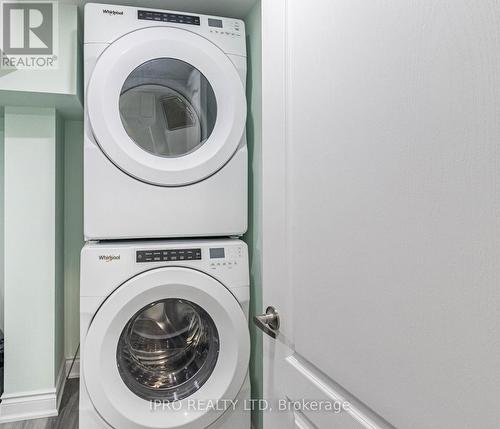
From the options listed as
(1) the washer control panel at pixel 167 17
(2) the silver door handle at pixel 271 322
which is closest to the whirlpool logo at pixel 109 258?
(2) the silver door handle at pixel 271 322

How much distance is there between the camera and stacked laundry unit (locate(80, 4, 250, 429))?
1.49 m

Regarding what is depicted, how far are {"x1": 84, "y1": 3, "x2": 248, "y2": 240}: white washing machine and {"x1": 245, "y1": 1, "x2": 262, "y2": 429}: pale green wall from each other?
72 mm

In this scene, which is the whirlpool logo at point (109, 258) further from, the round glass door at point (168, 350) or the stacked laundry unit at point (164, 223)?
the round glass door at point (168, 350)

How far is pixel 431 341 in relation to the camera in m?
0.50

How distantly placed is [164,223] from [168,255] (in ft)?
0.47

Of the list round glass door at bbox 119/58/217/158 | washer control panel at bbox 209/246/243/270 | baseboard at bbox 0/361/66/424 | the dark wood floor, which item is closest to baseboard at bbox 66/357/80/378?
the dark wood floor

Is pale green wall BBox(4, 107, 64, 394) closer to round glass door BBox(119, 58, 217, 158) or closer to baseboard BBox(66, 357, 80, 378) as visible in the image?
baseboard BBox(66, 357, 80, 378)

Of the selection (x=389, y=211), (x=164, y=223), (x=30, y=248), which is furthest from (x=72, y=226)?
(x=389, y=211)

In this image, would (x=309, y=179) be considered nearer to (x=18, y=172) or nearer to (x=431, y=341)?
(x=431, y=341)

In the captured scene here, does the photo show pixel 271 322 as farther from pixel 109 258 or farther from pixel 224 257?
pixel 109 258

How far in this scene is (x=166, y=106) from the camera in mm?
1713

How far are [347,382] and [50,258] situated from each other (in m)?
1.70

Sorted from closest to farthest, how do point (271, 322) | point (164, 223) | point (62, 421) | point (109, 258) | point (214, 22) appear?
point (271, 322) → point (109, 258) → point (164, 223) → point (214, 22) → point (62, 421)

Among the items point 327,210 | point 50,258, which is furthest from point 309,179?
point 50,258
